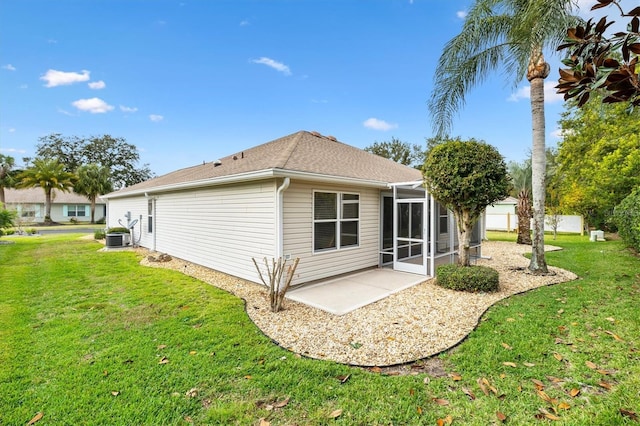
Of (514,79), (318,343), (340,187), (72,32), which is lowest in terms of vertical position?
(318,343)

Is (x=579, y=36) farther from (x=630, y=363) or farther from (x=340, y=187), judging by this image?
(x=340, y=187)

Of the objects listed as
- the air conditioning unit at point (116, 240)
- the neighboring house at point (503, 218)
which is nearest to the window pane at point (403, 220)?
the air conditioning unit at point (116, 240)

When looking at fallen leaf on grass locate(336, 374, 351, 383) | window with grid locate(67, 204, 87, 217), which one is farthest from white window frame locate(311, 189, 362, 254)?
window with grid locate(67, 204, 87, 217)

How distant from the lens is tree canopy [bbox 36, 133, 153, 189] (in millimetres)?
39500

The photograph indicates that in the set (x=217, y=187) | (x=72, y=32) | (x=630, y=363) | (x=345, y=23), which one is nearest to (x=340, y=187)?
(x=217, y=187)

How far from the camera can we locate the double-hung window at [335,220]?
757cm

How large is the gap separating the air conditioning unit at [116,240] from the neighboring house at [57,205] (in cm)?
2499

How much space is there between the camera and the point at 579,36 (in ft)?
5.24


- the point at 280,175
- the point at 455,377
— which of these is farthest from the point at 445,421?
the point at 280,175

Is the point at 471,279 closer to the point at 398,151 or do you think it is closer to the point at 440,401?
the point at 440,401

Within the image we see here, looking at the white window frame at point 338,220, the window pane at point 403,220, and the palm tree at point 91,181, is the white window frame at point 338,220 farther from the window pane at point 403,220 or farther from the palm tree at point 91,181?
the palm tree at point 91,181

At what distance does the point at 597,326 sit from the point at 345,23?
12286mm

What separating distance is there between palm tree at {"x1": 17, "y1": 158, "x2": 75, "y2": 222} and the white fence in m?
42.8

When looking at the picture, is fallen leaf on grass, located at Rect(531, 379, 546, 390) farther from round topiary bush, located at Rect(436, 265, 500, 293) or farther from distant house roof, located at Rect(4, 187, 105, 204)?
distant house roof, located at Rect(4, 187, 105, 204)
